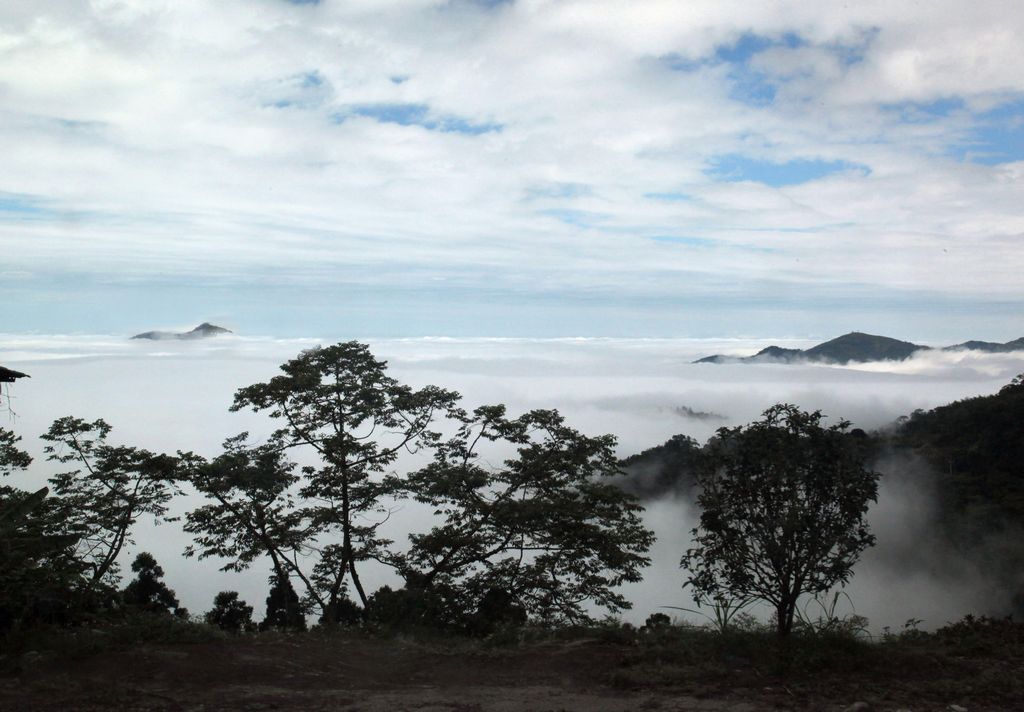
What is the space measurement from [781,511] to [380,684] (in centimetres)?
412

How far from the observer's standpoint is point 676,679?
6.59 meters

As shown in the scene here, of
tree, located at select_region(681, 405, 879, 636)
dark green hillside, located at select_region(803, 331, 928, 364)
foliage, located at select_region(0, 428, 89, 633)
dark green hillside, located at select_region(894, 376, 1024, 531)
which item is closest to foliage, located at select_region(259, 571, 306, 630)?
foliage, located at select_region(0, 428, 89, 633)

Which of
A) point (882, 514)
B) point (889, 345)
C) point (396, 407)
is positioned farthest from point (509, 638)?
point (889, 345)

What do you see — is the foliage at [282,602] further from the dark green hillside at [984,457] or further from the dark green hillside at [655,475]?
the dark green hillside at [984,457]

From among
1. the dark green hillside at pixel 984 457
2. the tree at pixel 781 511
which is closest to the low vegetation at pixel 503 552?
the tree at pixel 781 511

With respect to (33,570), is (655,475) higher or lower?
lower

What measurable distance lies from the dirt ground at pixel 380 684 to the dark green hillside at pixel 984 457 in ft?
113

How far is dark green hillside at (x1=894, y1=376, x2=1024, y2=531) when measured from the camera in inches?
1410

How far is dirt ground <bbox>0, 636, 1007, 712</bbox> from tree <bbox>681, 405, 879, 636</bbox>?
3.56ft

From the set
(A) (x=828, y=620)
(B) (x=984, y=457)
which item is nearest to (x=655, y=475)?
(B) (x=984, y=457)

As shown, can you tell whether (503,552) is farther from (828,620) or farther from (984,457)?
(984,457)

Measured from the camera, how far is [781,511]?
7.18 meters

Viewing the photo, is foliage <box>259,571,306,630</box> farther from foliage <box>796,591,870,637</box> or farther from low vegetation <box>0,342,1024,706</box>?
foliage <box>796,591,870,637</box>

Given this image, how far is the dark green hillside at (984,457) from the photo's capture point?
1410 inches
